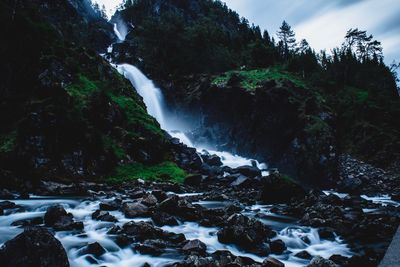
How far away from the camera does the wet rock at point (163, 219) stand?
1279 cm

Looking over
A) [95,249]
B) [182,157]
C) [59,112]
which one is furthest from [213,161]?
[95,249]

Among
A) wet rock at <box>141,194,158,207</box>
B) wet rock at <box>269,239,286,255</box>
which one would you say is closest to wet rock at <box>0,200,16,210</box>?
wet rock at <box>141,194,158,207</box>

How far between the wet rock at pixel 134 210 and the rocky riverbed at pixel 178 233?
0.14ft

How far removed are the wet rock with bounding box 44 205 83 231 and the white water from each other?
34 cm

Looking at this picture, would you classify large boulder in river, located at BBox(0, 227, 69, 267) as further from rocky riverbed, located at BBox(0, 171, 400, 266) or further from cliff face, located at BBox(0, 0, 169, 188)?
cliff face, located at BBox(0, 0, 169, 188)

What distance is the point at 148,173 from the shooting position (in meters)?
27.5

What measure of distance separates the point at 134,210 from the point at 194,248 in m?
4.85

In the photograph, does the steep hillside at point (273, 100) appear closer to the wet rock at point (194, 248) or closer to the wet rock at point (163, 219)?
the wet rock at point (163, 219)

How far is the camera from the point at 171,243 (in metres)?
10.5

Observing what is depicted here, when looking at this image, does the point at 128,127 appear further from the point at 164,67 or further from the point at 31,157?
the point at 164,67

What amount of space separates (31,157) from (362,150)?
38.8 m

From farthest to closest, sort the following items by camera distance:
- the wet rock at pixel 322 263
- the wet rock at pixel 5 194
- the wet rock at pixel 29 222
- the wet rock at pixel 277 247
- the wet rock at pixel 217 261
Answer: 1. the wet rock at pixel 5 194
2. the wet rock at pixel 29 222
3. the wet rock at pixel 277 247
4. the wet rock at pixel 322 263
5. the wet rock at pixel 217 261

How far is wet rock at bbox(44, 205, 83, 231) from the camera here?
38.1 ft

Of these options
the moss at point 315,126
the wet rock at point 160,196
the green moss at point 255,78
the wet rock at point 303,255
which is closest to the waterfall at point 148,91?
the green moss at point 255,78
